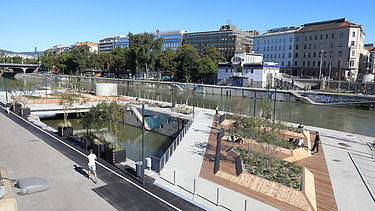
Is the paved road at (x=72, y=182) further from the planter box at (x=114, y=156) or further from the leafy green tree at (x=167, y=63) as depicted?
the leafy green tree at (x=167, y=63)

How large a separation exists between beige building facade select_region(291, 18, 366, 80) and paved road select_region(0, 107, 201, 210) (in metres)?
74.5

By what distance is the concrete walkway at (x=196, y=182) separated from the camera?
41.0ft

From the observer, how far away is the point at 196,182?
1491 cm

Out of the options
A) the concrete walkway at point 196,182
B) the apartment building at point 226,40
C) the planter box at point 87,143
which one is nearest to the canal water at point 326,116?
the concrete walkway at point 196,182

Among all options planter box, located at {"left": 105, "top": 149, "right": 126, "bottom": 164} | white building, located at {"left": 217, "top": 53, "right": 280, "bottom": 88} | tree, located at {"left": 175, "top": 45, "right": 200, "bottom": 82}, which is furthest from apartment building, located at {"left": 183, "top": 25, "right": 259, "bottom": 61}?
planter box, located at {"left": 105, "top": 149, "right": 126, "bottom": 164}

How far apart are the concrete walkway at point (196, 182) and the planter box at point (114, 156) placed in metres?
3.10

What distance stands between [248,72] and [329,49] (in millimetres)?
26531

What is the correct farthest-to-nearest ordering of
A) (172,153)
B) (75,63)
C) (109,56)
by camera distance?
(109,56)
(75,63)
(172,153)

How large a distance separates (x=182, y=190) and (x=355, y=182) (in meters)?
10.1

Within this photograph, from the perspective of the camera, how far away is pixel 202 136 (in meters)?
24.4

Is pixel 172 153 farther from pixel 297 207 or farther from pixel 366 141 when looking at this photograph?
pixel 366 141

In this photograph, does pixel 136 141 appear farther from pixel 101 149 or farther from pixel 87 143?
pixel 101 149

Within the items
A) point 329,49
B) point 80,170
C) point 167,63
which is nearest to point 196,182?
point 80,170

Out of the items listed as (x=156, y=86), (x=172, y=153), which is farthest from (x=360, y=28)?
(x=172, y=153)
